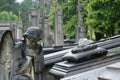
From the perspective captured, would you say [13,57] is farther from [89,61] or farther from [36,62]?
[89,61]

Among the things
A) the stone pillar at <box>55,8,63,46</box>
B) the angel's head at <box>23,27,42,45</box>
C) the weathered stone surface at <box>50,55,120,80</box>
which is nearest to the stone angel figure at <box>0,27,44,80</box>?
the angel's head at <box>23,27,42,45</box>

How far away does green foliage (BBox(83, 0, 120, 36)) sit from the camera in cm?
2492

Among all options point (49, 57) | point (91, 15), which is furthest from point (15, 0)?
point (49, 57)

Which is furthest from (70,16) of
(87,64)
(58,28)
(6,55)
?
(6,55)

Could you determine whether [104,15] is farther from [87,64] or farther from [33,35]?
[33,35]

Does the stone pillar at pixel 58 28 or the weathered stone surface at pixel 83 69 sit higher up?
the weathered stone surface at pixel 83 69

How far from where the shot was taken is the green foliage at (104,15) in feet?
81.8

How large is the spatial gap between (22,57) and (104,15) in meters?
22.4

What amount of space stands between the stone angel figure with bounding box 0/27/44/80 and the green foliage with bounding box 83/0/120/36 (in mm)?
20023

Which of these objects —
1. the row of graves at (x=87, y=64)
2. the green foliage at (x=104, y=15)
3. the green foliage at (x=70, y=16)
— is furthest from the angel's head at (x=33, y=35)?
the green foliage at (x=70, y=16)

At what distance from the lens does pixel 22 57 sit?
162 inches

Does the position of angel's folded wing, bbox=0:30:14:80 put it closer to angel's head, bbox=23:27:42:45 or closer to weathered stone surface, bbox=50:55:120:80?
angel's head, bbox=23:27:42:45

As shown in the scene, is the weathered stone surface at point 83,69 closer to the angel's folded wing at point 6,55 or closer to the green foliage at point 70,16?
the angel's folded wing at point 6,55

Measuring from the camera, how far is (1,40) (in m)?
3.96
